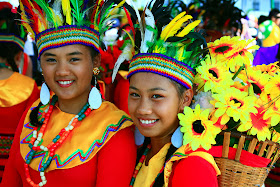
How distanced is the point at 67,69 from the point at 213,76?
35.6 inches

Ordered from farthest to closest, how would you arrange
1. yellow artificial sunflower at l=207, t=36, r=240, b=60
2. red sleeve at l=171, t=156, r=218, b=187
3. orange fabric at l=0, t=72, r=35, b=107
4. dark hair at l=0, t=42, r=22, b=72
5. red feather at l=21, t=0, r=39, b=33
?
dark hair at l=0, t=42, r=22, b=72 → orange fabric at l=0, t=72, r=35, b=107 → red feather at l=21, t=0, r=39, b=33 → yellow artificial sunflower at l=207, t=36, r=240, b=60 → red sleeve at l=171, t=156, r=218, b=187

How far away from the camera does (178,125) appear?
2041mm

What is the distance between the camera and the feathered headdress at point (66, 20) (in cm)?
214

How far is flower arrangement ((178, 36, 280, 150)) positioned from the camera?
181cm

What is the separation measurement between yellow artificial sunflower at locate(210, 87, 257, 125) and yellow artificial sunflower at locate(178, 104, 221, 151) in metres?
0.07

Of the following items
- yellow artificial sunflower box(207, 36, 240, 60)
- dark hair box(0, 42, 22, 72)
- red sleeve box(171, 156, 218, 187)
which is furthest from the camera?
dark hair box(0, 42, 22, 72)

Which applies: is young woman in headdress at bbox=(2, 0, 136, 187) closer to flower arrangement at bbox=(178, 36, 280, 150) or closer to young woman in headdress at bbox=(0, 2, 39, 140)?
flower arrangement at bbox=(178, 36, 280, 150)

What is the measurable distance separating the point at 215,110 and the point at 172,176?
18.4 inches

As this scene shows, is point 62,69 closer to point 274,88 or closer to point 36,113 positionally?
point 36,113

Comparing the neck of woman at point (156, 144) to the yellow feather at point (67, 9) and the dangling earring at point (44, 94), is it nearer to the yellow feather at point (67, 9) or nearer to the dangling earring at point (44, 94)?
the dangling earring at point (44, 94)

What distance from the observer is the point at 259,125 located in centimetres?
184

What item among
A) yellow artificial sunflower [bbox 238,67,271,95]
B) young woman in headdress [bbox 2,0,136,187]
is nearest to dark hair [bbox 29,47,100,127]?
young woman in headdress [bbox 2,0,136,187]

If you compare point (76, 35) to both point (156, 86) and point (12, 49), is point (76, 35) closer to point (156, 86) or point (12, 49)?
point (156, 86)

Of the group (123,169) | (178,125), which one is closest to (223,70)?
(178,125)
